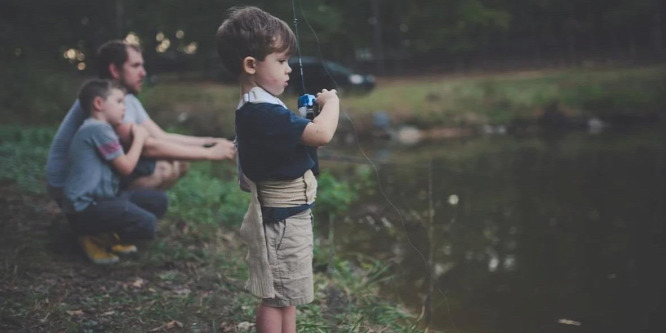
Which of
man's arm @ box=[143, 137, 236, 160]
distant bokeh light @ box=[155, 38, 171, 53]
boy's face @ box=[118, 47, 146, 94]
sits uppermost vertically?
distant bokeh light @ box=[155, 38, 171, 53]

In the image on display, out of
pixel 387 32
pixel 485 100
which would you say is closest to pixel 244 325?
pixel 485 100

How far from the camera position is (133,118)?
386 centimetres

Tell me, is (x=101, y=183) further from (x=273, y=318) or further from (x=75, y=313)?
(x=273, y=318)

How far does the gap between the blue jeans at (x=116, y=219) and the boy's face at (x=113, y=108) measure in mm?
384

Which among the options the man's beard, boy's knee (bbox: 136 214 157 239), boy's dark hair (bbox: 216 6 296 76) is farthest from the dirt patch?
boy's dark hair (bbox: 216 6 296 76)

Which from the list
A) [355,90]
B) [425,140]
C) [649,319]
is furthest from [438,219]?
[355,90]

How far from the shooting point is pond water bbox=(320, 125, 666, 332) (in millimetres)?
3418

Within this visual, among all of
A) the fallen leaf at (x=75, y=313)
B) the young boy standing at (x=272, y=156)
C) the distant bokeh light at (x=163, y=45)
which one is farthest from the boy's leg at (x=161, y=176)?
the distant bokeh light at (x=163, y=45)

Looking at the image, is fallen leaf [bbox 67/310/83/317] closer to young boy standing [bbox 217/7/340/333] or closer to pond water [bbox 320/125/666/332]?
young boy standing [bbox 217/7/340/333]

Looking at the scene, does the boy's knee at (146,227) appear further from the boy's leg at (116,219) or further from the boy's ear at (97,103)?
the boy's ear at (97,103)

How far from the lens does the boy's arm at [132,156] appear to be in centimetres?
328

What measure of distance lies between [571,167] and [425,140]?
5.44 meters

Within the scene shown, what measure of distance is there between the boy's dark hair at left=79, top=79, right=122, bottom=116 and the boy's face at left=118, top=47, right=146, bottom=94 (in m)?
0.48

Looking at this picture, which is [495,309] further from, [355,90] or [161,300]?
[355,90]
